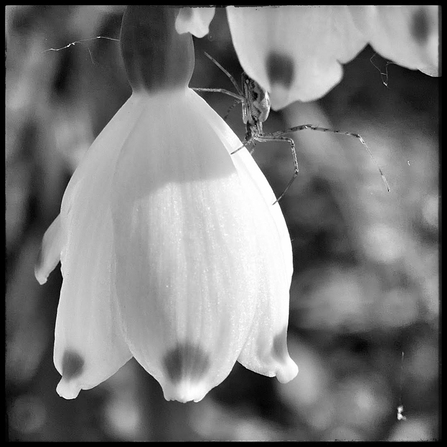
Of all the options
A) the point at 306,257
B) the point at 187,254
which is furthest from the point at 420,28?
the point at 306,257

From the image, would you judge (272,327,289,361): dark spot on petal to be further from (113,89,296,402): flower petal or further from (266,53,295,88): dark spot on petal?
(266,53,295,88): dark spot on petal

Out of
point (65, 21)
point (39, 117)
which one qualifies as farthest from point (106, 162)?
point (39, 117)

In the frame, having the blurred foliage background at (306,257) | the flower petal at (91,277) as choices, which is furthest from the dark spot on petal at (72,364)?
the blurred foliage background at (306,257)

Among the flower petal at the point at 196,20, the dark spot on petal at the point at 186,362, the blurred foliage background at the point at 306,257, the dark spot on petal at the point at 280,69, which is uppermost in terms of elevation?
the flower petal at the point at 196,20

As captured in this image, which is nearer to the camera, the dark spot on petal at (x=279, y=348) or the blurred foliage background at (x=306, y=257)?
the dark spot on petal at (x=279, y=348)

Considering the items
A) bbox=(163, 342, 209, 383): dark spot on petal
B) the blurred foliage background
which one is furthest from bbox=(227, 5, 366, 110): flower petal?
the blurred foliage background

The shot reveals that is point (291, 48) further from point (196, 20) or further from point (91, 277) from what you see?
point (91, 277)

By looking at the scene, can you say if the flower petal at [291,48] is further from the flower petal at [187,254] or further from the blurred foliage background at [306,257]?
the blurred foliage background at [306,257]

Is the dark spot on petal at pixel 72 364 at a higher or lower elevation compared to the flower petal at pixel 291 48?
lower
